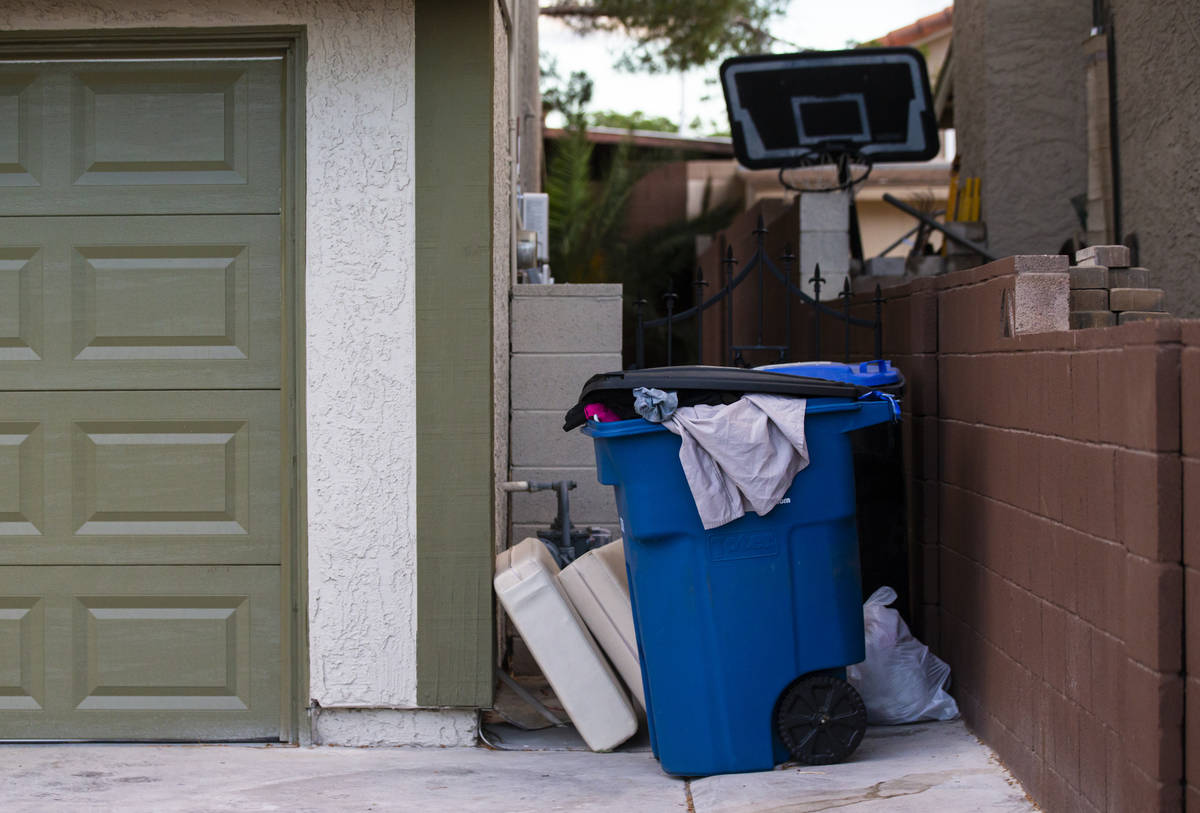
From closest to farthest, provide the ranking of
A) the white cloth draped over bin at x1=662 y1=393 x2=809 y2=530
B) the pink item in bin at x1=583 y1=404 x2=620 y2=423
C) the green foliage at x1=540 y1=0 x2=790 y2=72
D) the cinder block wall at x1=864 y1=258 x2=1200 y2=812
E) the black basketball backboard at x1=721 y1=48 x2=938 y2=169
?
the cinder block wall at x1=864 y1=258 x2=1200 y2=812
the white cloth draped over bin at x1=662 y1=393 x2=809 y2=530
the pink item in bin at x1=583 y1=404 x2=620 y2=423
the black basketball backboard at x1=721 y1=48 x2=938 y2=169
the green foliage at x1=540 y1=0 x2=790 y2=72

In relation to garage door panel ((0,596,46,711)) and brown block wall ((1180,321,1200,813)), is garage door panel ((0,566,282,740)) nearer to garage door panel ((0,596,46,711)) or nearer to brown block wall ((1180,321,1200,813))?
garage door panel ((0,596,46,711))

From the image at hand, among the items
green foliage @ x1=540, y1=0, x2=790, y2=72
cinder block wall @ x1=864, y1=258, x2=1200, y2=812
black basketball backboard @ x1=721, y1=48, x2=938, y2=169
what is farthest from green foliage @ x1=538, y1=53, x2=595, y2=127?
cinder block wall @ x1=864, y1=258, x2=1200, y2=812

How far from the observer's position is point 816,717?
13.2 ft

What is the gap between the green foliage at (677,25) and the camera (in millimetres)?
17719

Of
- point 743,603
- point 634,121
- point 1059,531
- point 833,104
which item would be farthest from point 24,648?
point 634,121

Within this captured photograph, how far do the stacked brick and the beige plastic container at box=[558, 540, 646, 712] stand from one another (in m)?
1.81

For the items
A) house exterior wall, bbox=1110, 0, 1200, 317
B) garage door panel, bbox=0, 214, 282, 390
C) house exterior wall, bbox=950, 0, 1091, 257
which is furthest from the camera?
house exterior wall, bbox=950, 0, 1091, 257

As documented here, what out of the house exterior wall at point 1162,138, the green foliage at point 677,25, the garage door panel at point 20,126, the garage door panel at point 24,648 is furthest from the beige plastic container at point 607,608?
the green foliage at point 677,25

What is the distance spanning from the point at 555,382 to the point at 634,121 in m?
22.6

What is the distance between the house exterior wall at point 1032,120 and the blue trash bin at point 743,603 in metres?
5.78

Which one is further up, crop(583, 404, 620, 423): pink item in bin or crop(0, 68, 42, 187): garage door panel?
crop(0, 68, 42, 187): garage door panel

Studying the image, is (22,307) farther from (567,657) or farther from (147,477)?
(567,657)

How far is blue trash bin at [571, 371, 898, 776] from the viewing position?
393 centimetres

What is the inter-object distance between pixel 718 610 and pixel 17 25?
3.23m
